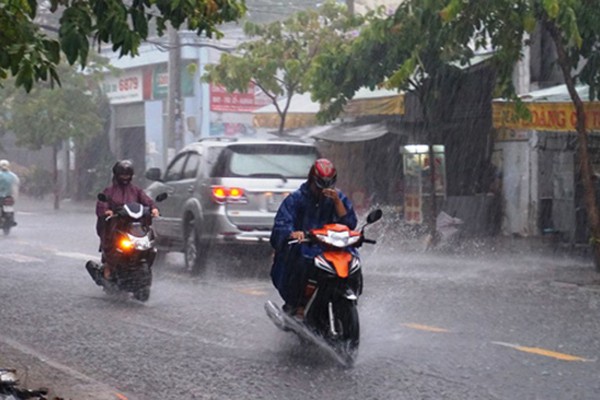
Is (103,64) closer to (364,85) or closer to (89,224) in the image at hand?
(89,224)

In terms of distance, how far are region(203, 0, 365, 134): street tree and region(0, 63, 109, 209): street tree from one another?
1217 centimetres

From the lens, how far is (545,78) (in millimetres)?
20922

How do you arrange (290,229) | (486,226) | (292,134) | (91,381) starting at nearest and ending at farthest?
(91,381) → (290,229) → (486,226) → (292,134)

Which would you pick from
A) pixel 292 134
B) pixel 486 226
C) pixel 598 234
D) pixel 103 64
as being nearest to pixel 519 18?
pixel 598 234

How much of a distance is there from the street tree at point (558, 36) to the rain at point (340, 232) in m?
0.04

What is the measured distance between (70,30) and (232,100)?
2871 cm

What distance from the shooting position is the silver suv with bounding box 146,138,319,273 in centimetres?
1497

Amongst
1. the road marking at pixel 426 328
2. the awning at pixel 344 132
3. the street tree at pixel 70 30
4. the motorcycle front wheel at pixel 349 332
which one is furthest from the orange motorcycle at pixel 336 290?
the awning at pixel 344 132

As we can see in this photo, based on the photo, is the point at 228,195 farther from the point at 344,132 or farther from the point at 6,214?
the point at 6,214

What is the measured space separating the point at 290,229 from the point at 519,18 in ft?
21.6

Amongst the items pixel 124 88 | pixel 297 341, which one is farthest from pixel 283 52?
pixel 297 341

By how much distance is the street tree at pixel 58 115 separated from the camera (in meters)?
37.8

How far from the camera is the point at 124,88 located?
41406 mm

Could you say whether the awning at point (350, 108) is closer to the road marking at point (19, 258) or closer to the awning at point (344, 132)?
the awning at point (344, 132)
